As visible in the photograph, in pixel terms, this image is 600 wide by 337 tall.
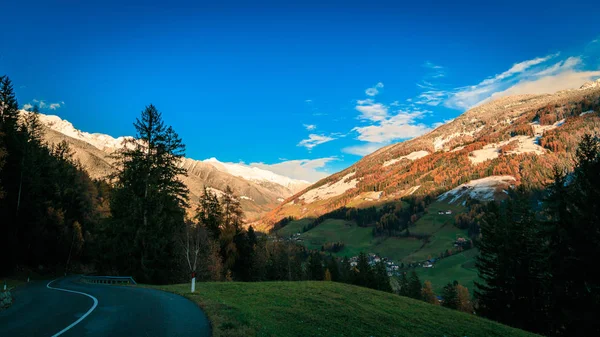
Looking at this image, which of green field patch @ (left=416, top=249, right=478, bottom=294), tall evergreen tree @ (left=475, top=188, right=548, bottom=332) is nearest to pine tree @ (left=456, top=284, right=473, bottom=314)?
green field patch @ (left=416, top=249, right=478, bottom=294)

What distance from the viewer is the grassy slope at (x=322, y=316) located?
497 inches

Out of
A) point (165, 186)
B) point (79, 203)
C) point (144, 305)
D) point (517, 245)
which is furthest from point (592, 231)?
point (79, 203)

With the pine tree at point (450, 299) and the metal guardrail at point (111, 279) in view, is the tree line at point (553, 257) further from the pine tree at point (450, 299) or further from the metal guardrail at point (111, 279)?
the metal guardrail at point (111, 279)

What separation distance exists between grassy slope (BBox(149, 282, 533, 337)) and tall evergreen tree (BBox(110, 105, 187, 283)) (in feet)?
57.7

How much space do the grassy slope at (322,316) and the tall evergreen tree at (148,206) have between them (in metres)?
17.6

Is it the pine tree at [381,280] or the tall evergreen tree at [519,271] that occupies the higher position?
the tall evergreen tree at [519,271]

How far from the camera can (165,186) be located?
40.5 meters

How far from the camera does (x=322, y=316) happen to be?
53.1ft

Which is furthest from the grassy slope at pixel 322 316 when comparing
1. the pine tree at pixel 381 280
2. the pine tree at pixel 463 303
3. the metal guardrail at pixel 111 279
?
the pine tree at pixel 463 303

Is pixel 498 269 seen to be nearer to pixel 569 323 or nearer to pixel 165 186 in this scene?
pixel 569 323

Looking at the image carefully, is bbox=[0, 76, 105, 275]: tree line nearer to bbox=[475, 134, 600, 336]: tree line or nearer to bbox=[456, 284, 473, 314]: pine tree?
bbox=[475, 134, 600, 336]: tree line

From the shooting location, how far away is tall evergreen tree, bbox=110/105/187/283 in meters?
36.9

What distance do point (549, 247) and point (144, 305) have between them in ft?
113

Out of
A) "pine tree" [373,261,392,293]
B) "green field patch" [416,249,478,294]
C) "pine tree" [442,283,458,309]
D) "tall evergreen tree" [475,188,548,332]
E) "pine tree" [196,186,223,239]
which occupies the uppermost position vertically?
"pine tree" [196,186,223,239]
